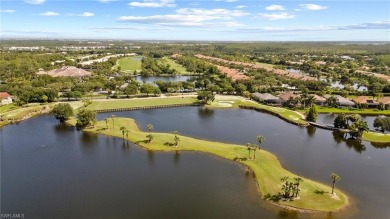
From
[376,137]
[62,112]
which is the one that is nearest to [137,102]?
[62,112]

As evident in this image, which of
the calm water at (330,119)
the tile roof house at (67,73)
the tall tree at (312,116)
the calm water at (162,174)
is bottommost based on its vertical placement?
the calm water at (162,174)

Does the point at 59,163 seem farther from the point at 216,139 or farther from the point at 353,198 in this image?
the point at 353,198

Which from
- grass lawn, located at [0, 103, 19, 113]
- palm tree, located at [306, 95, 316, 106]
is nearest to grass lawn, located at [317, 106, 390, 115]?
palm tree, located at [306, 95, 316, 106]

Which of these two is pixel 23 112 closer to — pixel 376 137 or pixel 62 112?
pixel 62 112

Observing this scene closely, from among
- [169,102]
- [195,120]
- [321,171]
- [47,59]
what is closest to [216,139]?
[195,120]

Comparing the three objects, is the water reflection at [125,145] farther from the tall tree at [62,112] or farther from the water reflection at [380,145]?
the water reflection at [380,145]

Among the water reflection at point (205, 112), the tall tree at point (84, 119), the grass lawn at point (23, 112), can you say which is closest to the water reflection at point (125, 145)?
the tall tree at point (84, 119)

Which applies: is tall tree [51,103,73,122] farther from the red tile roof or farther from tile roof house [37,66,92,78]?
tile roof house [37,66,92,78]
